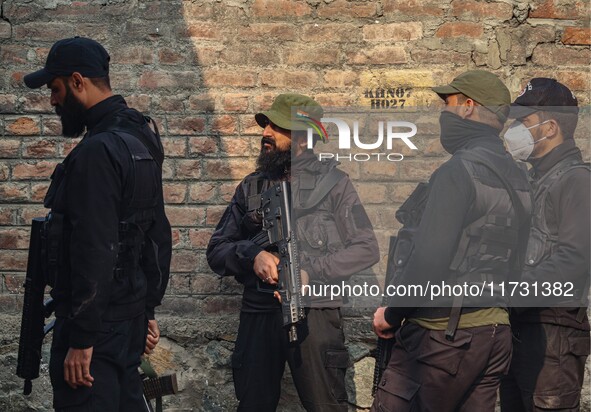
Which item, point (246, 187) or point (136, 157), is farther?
point (246, 187)

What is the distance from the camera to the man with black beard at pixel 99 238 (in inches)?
133

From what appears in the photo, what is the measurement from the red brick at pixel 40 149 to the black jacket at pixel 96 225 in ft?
4.85

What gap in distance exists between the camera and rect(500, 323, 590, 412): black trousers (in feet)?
13.0

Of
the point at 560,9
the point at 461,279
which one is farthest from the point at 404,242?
the point at 560,9

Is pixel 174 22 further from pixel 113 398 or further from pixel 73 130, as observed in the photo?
pixel 113 398

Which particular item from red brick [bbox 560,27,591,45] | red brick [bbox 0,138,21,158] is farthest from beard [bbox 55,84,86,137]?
red brick [bbox 560,27,591,45]

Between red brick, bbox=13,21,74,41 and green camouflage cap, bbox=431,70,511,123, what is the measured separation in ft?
7.08

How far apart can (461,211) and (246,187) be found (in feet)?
4.18

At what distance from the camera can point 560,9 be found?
505cm

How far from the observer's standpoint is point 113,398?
11.4 ft

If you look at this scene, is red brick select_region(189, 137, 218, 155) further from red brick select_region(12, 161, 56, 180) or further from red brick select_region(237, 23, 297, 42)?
red brick select_region(12, 161, 56, 180)

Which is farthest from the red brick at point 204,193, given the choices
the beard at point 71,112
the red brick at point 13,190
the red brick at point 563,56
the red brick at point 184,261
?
the red brick at point 563,56

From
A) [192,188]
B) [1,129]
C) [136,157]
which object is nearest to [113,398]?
[136,157]

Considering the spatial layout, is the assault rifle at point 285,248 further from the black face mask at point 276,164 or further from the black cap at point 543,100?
the black cap at point 543,100
